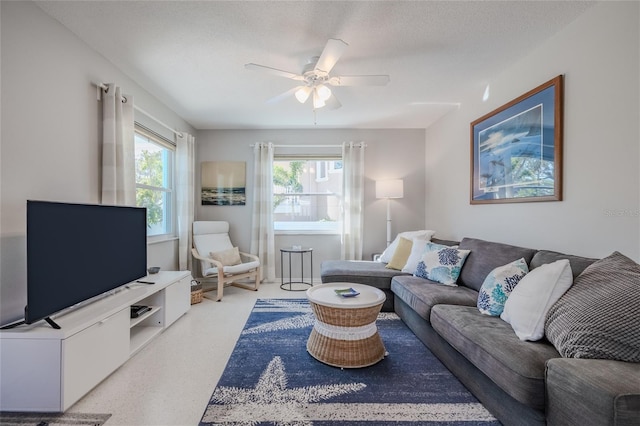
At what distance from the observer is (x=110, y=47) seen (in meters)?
2.24

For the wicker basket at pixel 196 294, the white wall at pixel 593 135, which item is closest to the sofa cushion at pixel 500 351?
the white wall at pixel 593 135

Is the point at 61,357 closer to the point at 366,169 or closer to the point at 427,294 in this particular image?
the point at 427,294

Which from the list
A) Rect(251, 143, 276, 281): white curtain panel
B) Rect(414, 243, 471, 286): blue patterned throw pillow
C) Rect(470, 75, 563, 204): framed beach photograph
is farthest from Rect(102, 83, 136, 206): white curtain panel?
Rect(470, 75, 563, 204): framed beach photograph

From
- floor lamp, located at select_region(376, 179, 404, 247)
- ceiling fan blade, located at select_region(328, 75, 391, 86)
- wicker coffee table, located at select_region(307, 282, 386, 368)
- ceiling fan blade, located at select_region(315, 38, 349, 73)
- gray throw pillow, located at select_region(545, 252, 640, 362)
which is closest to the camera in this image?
gray throw pillow, located at select_region(545, 252, 640, 362)

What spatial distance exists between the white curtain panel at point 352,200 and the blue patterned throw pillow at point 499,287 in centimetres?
239

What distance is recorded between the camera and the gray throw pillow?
115 cm

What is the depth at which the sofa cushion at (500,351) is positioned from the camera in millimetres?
1209

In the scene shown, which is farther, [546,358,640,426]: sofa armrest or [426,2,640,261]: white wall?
[426,2,640,261]: white wall

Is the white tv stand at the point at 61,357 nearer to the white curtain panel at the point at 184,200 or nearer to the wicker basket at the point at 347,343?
the wicker basket at the point at 347,343

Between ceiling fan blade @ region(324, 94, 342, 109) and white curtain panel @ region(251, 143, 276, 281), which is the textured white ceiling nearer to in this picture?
ceiling fan blade @ region(324, 94, 342, 109)

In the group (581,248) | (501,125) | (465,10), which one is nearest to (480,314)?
(581,248)

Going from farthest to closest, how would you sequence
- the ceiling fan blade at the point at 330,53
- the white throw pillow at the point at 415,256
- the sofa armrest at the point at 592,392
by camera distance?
the white throw pillow at the point at 415,256 < the ceiling fan blade at the point at 330,53 < the sofa armrest at the point at 592,392

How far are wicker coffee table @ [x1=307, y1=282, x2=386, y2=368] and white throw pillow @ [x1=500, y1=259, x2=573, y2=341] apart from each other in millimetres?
847

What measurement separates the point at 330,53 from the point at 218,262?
2792 millimetres
